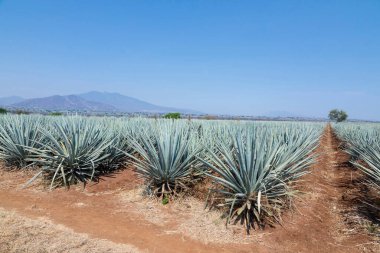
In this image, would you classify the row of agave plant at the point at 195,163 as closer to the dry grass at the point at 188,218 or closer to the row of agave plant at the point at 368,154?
the dry grass at the point at 188,218

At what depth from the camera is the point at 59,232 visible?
3375mm

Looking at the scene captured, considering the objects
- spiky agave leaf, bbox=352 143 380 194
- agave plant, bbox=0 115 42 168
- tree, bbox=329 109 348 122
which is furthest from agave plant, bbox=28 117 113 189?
tree, bbox=329 109 348 122

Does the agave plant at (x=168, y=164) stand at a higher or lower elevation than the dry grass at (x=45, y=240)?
higher

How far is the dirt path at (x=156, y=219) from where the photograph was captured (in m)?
3.21

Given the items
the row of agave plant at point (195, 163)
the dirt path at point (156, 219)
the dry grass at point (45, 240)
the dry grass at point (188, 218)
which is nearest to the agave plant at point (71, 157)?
the row of agave plant at point (195, 163)

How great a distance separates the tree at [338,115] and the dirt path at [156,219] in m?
101

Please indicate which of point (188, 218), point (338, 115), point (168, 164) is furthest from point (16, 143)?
point (338, 115)

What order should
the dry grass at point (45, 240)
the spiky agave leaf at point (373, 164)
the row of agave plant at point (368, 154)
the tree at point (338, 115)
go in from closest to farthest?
the dry grass at point (45, 240) → the spiky agave leaf at point (373, 164) → the row of agave plant at point (368, 154) → the tree at point (338, 115)

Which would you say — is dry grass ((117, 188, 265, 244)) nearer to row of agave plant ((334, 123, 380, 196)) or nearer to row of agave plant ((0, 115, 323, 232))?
row of agave plant ((0, 115, 323, 232))

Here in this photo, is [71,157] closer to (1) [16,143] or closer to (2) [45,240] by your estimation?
(1) [16,143]

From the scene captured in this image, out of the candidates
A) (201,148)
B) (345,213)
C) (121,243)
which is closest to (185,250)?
(121,243)

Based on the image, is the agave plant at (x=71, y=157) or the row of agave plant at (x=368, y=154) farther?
the agave plant at (x=71, y=157)

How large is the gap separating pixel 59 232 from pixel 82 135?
2.36 metres

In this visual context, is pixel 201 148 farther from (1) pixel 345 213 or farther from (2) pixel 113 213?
(1) pixel 345 213
